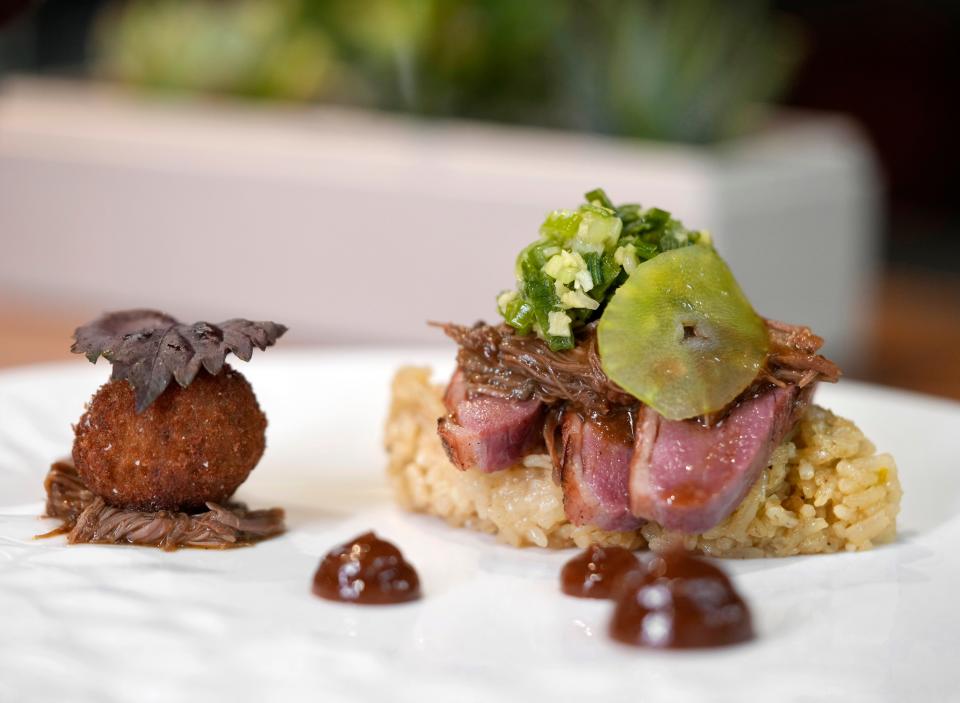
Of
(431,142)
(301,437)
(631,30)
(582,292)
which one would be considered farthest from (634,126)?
(582,292)

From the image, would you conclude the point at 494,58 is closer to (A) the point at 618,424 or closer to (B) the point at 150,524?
(A) the point at 618,424

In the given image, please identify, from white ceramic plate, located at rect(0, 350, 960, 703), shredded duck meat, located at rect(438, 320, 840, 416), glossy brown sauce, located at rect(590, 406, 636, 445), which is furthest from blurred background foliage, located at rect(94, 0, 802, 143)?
glossy brown sauce, located at rect(590, 406, 636, 445)

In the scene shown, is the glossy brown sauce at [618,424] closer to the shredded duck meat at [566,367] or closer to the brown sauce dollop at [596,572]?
the shredded duck meat at [566,367]

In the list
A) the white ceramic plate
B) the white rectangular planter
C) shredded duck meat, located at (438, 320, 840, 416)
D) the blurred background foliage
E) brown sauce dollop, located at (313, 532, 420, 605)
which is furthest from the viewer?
→ the blurred background foliage

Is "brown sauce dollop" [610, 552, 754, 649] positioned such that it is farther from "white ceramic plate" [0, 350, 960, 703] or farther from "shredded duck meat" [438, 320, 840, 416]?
"shredded duck meat" [438, 320, 840, 416]

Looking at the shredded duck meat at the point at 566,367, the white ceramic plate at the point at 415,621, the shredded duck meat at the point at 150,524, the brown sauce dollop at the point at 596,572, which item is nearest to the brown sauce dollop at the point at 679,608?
the white ceramic plate at the point at 415,621

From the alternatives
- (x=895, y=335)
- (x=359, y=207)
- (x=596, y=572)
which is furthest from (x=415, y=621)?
(x=895, y=335)
